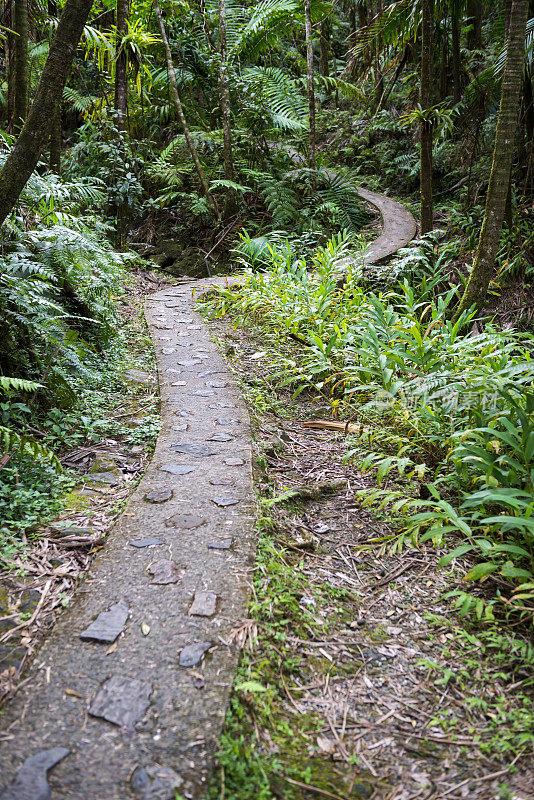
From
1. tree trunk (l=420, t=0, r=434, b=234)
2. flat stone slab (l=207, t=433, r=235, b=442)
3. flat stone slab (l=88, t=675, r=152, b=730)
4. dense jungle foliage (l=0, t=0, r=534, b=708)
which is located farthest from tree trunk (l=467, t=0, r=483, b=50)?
flat stone slab (l=88, t=675, r=152, b=730)

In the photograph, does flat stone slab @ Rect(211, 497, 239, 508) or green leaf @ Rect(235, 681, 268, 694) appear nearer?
green leaf @ Rect(235, 681, 268, 694)

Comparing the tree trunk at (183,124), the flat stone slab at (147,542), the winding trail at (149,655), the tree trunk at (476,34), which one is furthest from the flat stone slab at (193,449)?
the tree trunk at (476,34)

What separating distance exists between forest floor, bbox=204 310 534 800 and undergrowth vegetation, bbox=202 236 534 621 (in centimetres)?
17

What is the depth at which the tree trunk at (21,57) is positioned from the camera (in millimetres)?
4262

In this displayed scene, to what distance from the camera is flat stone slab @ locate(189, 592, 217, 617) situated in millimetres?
1865

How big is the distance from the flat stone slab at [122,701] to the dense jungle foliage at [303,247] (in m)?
0.89

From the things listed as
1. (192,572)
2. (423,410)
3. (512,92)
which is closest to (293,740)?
(192,572)

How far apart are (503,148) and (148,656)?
4575 mm

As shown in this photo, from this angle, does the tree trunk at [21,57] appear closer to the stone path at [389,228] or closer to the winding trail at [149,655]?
the winding trail at [149,655]

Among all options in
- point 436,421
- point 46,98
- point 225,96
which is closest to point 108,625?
point 436,421

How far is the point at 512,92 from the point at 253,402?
131 inches

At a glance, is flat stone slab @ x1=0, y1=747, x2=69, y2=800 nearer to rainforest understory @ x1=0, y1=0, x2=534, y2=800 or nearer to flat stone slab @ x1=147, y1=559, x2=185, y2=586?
rainforest understory @ x1=0, y1=0, x2=534, y2=800

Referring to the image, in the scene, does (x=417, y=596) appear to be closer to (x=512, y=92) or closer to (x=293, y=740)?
(x=293, y=740)

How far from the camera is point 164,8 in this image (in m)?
9.20
